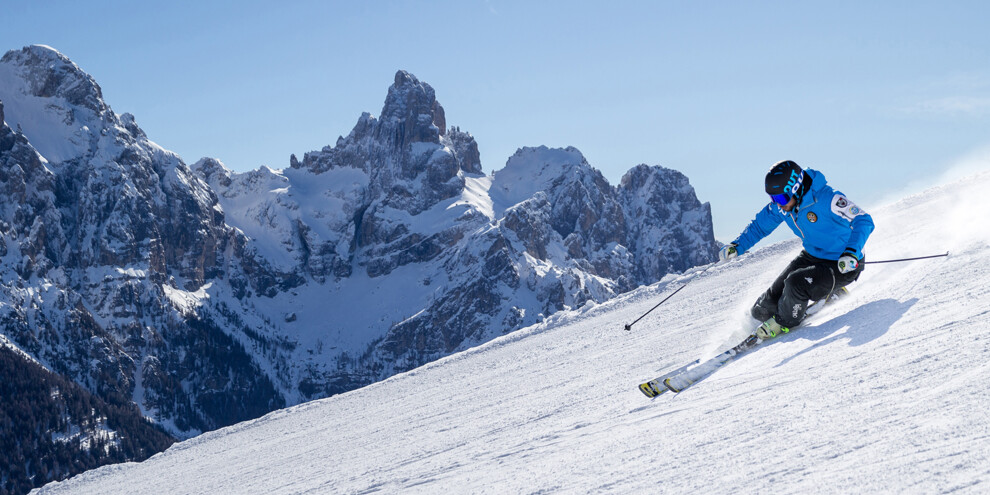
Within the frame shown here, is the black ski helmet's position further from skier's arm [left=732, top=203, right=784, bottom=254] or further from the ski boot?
the ski boot

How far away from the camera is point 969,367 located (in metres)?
5.88

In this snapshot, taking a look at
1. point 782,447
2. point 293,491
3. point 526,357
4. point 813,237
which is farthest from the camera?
point 526,357

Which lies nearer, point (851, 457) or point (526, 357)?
point (851, 457)

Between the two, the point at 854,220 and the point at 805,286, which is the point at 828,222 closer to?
the point at 854,220

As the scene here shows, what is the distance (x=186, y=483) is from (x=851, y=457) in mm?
11648

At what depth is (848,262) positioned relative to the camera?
28.9 ft

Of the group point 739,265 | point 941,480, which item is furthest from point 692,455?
point 739,265

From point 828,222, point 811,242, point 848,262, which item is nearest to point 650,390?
point 848,262

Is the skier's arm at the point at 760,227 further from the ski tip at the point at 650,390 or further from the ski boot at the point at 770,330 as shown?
the ski tip at the point at 650,390

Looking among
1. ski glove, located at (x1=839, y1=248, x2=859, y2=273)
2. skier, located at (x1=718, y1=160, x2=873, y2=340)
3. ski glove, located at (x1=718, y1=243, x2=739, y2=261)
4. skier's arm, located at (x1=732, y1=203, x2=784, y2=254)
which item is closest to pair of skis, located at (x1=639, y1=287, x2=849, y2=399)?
skier, located at (x1=718, y1=160, x2=873, y2=340)

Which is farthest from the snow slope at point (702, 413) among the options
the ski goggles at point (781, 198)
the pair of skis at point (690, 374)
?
the ski goggles at point (781, 198)

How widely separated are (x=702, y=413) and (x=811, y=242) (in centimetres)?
350

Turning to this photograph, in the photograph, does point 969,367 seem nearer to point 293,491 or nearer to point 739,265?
point 293,491

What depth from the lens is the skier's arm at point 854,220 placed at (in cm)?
901
